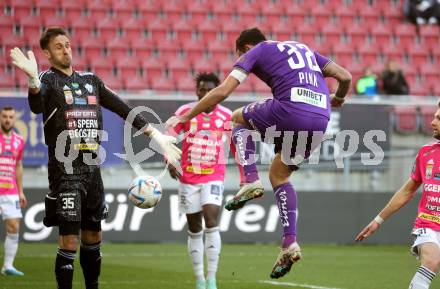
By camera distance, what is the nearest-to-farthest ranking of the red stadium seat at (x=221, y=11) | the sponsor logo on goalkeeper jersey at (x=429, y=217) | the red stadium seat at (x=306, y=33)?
1. the sponsor logo on goalkeeper jersey at (x=429, y=217)
2. the red stadium seat at (x=221, y=11)
3. the red stadium seat at (x=306, y=33)

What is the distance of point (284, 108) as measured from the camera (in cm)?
762

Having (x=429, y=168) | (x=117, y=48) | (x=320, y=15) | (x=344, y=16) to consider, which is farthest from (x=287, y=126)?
(x=344, y=16)

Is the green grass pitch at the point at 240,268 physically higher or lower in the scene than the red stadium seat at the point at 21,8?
lower

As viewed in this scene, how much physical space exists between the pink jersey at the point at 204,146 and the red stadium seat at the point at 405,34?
12.6 meters

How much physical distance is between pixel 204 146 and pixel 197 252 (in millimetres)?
1354

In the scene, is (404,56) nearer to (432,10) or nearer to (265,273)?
(432,10)

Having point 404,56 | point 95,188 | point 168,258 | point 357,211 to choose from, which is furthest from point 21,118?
point 404,56

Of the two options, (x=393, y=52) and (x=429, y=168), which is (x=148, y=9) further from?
(x=429, y=168)

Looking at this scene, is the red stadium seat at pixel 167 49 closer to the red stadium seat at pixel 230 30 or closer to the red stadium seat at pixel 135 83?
the red stadium seat at pixel 135 83

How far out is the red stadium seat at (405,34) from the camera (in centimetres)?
2267

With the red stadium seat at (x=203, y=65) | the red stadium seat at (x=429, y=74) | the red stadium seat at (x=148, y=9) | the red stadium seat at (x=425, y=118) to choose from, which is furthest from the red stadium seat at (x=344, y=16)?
the red stadium seat at (x=425, y=118)

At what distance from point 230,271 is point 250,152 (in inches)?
179

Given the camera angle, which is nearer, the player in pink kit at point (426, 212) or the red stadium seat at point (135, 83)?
the player in pink kit at point (426, 212)

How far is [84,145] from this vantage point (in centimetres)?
792
